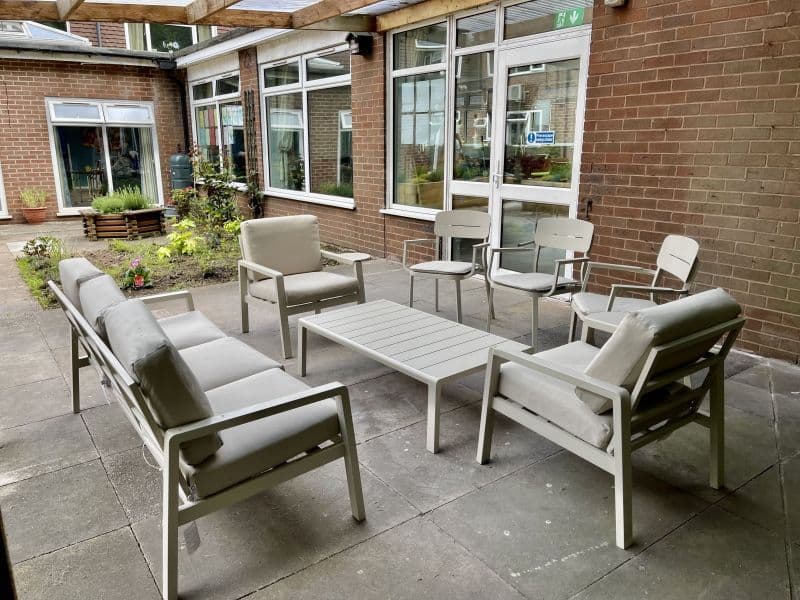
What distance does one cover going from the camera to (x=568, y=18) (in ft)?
14.9

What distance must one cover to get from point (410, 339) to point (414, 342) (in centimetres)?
5

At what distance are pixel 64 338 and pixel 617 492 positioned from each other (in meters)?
3.83

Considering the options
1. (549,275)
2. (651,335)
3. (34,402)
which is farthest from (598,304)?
(34,402)

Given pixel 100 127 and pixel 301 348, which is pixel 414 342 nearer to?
pixel 301 348

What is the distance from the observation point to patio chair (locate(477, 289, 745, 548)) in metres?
1.82

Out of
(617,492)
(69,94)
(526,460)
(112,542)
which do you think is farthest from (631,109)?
(69,94)

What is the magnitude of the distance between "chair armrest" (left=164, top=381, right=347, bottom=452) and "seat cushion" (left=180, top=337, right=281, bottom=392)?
0.57 meters

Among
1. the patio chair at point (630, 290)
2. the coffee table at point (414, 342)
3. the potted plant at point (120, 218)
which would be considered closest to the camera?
the coffee table at point (414, 342)

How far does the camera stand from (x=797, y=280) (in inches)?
136

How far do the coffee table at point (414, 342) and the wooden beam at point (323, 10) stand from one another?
2.70 m

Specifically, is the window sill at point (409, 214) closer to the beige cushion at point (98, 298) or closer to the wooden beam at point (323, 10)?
the wooden beam at point (323, 10)

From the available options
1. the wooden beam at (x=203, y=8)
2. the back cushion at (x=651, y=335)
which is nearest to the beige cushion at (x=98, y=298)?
the back cushion at (x=651, y=335)

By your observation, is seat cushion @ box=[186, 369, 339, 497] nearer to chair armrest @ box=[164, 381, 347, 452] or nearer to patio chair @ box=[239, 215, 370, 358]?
chair armrest @ box=[164, 381, 347, 452]

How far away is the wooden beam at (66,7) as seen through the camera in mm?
4617
